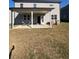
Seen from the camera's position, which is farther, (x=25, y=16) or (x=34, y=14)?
(x=34, y=14)

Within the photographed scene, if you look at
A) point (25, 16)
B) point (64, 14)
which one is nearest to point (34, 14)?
point (25, 16)

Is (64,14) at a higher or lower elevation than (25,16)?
higher

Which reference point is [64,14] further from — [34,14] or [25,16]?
[25,16]

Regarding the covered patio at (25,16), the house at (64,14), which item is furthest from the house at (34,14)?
the house at (64,14)

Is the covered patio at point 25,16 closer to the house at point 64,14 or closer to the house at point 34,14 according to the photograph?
the house at point 34,14

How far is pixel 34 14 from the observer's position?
17.2 meters

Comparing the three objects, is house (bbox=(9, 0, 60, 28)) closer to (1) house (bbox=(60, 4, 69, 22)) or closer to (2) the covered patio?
(2) the covered patio

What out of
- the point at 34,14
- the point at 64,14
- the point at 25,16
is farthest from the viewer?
the point at 64,14
